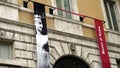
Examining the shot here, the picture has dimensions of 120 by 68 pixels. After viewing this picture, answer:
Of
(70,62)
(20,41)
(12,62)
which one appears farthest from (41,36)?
(70,62)

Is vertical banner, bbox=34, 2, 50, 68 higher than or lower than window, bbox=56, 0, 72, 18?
lower

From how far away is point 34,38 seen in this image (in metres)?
12.6

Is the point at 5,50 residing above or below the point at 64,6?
below

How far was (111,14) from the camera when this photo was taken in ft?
55.1

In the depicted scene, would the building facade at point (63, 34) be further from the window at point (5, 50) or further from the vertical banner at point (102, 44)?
the vertical banner at point (102, 44)

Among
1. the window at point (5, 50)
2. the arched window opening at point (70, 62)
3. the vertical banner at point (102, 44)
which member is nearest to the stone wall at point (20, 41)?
the window at point (5, 50)

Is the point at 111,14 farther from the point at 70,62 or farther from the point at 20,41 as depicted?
the point at 20,41

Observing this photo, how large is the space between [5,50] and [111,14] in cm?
694

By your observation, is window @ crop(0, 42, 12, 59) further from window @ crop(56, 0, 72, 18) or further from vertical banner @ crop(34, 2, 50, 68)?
window @ crop(56, 0, 72, 18)

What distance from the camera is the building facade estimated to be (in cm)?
1194

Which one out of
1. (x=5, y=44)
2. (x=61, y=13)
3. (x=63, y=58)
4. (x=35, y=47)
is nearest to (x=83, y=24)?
(x=61, y=13)

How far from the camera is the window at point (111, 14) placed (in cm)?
1639

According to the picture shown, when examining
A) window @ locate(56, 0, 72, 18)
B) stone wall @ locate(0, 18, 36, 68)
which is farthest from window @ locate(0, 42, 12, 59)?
window @ locate(56, 0, 72, 18)

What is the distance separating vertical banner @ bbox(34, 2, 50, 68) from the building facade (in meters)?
→ 0.22
